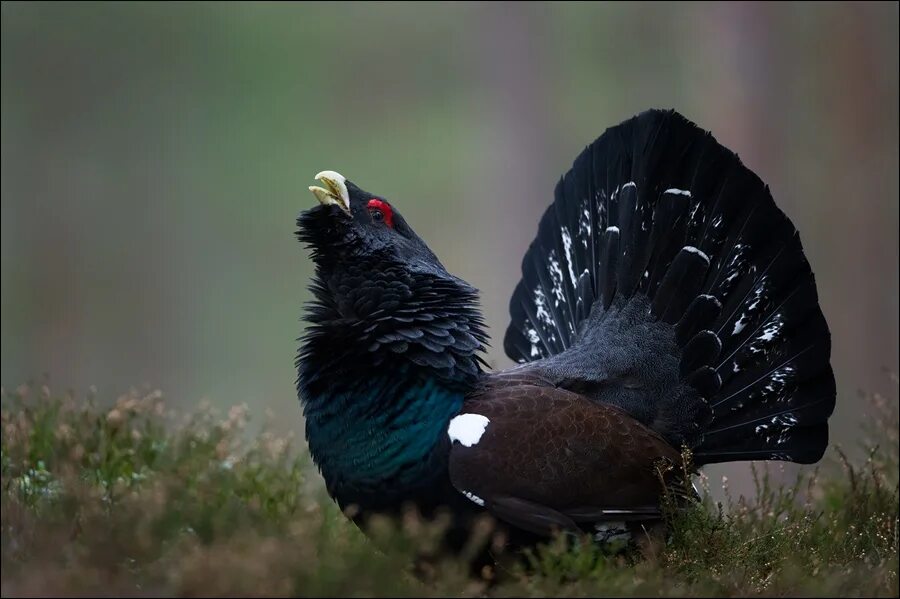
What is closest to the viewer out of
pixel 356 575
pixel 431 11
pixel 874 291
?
pixel 356 575

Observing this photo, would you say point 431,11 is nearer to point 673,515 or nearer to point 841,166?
point 841,166

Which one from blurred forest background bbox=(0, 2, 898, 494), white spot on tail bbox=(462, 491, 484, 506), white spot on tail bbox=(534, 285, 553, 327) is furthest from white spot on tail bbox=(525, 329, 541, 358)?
blurred forest background bbox=(0, 2, 898, 494)

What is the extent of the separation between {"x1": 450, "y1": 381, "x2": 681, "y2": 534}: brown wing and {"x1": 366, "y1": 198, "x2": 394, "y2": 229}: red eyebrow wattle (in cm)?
80

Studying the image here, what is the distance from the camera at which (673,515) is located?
3.98m

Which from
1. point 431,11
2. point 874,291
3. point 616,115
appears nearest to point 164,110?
point 431,11

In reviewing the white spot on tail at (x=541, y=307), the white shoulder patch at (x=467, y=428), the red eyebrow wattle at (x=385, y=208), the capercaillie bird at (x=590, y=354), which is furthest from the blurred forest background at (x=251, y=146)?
the white shoulder patch at (x=467, y=428)

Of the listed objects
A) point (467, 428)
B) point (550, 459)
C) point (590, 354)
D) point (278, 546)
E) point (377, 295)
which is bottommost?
point (278, 546)

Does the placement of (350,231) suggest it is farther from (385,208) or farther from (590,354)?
(590,354)

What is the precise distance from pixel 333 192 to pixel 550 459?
137 cm

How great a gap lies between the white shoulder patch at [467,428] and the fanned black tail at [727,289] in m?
1.01

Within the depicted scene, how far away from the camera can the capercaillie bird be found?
12.5 feet

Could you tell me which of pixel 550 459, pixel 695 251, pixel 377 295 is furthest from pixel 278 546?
pixel 695 251

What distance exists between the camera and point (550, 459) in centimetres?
388

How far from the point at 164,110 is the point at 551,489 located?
528 inches
